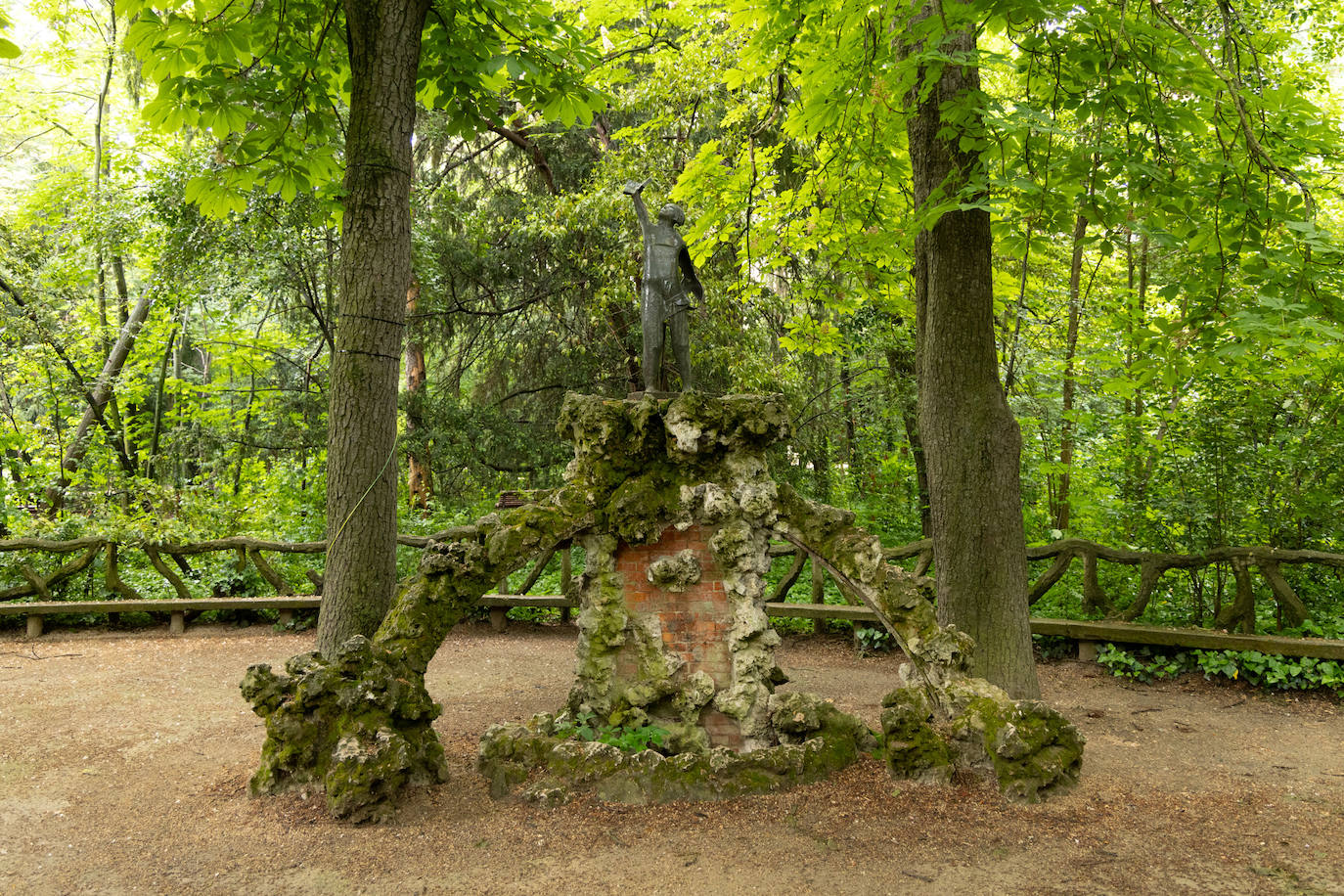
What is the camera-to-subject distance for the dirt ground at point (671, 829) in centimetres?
364

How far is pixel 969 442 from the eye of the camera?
6.03 meters

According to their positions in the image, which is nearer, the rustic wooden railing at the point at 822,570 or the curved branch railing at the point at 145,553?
the rustic wooden railing at the point at 822,570

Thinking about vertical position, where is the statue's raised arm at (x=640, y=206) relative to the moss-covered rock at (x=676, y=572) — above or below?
above

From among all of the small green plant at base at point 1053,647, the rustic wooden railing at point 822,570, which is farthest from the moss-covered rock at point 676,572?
the small green plant at base at point 1053,647

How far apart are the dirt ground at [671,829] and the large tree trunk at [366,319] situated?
1.20m

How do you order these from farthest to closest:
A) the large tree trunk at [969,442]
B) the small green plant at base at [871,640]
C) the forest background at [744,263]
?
1. the small green plant at base at [871,640]
2. the large tree trunk at [969,442]
3. the forest background at [744,263]

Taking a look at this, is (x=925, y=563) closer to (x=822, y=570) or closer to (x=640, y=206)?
(x=822, y=570)

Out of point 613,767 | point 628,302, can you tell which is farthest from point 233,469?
point 613,767

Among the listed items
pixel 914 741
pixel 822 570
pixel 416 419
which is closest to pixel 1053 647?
pixel 822 570

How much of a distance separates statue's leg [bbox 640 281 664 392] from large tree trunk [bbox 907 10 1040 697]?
7.09ft

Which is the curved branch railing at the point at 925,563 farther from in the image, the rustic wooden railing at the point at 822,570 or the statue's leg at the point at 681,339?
the statue's leg at the point at 681,339

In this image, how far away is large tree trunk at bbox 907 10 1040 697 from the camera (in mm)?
5898

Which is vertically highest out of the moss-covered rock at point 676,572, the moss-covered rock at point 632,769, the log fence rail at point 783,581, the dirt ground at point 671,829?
the moss-covered rock at point 676,572

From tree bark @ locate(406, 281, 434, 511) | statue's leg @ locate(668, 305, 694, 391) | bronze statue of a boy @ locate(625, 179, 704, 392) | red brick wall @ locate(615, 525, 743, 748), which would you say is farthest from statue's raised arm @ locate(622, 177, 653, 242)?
tree bark @ locate(406, 281, 434, 511)
